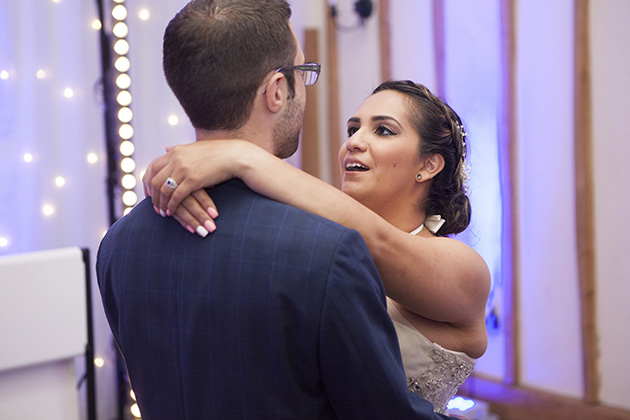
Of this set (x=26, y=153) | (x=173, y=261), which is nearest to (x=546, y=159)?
(x=173, y=261)

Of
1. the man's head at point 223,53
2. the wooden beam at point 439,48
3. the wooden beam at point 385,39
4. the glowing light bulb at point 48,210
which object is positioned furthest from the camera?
the wooden beam at point 385,39

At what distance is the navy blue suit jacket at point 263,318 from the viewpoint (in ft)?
3.21

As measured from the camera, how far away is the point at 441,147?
192 cm

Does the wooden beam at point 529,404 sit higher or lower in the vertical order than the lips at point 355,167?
lower

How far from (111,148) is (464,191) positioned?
2.10m

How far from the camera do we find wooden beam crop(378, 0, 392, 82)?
4.10 meters

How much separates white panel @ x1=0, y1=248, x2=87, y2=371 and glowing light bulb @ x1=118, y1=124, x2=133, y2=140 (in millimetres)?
773

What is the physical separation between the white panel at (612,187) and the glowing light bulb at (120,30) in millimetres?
2550

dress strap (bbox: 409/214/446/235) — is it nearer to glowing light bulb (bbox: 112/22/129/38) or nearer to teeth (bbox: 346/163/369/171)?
teeth (bbox: 346/163/369/171)

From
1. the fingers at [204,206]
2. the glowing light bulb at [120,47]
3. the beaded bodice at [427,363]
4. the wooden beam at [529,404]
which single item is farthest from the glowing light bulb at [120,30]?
the wooden beam at [529,404]

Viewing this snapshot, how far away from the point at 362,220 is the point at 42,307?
1998mm

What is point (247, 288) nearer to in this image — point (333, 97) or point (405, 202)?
point (405, 202)

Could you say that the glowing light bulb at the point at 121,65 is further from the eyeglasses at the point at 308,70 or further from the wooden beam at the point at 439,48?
the eyeglasses at the point at 308,70

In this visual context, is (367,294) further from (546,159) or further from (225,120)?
(546,159)
